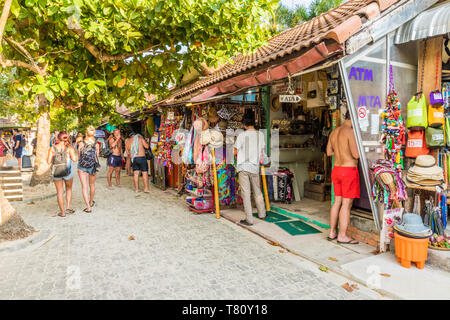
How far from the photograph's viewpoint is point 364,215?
4.72 m

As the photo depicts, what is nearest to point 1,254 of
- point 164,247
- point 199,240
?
point 164,247

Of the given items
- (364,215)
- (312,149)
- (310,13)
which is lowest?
(364,215)

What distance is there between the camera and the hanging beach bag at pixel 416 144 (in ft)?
14.5

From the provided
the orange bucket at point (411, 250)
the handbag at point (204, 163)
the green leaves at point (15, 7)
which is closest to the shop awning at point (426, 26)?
the orange bucket at point (411, 250)

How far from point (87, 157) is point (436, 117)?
6895mm

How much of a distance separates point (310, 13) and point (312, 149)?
12.1 meters

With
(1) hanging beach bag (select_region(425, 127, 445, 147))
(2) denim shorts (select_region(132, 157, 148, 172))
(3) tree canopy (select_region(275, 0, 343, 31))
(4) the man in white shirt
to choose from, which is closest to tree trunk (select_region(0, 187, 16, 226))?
(4) the man in white shirt

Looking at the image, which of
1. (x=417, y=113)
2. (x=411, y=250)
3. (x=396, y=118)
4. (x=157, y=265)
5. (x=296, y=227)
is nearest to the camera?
(x=411, y=250)

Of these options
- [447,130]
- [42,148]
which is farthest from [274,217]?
[42,148]

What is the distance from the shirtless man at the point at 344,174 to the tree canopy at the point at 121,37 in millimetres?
2422

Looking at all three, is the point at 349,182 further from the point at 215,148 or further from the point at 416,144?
the point at 215,148

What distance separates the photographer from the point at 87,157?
7023mm

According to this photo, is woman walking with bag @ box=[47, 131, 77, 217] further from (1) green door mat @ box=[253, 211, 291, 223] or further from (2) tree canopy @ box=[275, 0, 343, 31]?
(2) tree canopy @ box=[275, 0, 343, 31]
